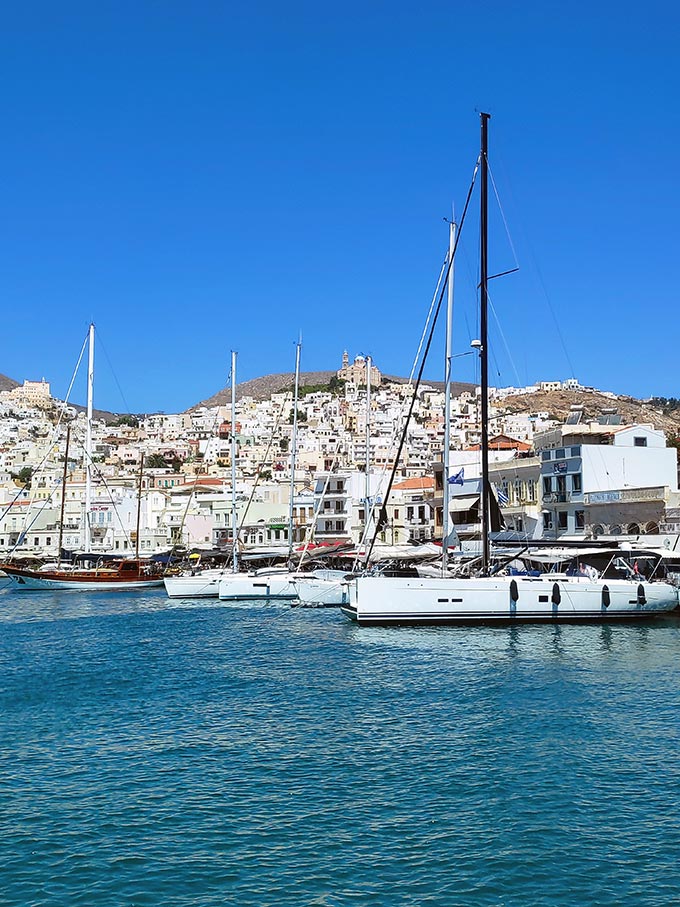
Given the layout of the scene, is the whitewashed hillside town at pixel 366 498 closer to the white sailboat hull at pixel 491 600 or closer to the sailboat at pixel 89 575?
the sailboat at pixel 89 575

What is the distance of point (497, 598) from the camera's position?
32.2 m

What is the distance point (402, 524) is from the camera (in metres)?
77.8

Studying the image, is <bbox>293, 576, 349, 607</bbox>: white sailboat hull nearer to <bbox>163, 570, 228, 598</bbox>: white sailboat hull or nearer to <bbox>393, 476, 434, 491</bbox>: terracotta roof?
<bbox>163, 570, 228, 598</bbox>: white sailboat hull

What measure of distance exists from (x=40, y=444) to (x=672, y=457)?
14984 cm

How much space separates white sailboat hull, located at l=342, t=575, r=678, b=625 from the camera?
32125mm

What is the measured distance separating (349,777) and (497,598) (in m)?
17.4

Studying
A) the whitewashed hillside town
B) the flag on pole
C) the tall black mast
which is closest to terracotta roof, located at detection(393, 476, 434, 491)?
the whitewashed hillside town

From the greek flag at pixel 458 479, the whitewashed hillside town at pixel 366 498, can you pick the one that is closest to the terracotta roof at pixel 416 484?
the whitewashed hillside town at pixel 366 498

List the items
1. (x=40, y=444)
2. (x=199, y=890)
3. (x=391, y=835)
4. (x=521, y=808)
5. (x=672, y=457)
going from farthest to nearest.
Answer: (x=40, y=444), (x=672, y=457), (x=521, y=808), (x=391, y=835), (x=199, y=890)

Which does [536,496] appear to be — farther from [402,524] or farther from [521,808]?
[521,808]

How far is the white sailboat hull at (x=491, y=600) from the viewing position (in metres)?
32.1

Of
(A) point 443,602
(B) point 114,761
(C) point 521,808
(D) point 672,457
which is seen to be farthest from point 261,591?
(C) point 521,808

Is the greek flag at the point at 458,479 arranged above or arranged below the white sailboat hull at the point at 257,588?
above

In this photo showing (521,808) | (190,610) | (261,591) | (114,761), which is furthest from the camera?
(261,591)
